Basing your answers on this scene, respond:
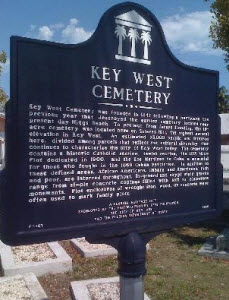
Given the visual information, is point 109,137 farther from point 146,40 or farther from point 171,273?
point 171,273

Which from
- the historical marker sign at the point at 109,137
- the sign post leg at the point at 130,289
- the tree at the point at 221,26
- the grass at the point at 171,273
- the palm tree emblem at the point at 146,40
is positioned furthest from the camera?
the tree at the point at 221,26

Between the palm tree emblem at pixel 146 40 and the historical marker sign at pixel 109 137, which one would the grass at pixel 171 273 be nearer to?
the historical marker sign at pixel 109 137

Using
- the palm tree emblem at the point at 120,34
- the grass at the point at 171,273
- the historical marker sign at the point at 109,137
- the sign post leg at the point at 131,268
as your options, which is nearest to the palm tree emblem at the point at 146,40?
the historical marker sign at the point at 109,137

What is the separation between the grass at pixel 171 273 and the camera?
17.8 ft

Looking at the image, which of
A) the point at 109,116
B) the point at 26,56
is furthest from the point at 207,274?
the point at 26,56

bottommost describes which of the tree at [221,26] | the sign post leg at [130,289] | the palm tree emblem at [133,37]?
the sign post leg at [130,289]

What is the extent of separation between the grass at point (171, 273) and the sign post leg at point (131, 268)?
220cm

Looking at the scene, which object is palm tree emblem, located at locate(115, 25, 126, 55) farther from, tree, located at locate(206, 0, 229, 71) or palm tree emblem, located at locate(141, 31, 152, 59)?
tree, located at locate(206, 0, 229, 71)

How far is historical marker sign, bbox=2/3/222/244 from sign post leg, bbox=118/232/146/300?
0.13 meters

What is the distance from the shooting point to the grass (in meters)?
5.43

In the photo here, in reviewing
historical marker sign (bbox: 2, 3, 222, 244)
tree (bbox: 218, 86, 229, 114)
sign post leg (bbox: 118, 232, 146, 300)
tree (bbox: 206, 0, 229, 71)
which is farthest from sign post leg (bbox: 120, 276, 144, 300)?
tree (bbox: 218, 86, 229, 114)

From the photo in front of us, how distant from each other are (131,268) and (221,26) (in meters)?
10.1

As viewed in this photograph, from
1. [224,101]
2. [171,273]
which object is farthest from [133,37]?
[224,101]

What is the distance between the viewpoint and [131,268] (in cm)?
315
